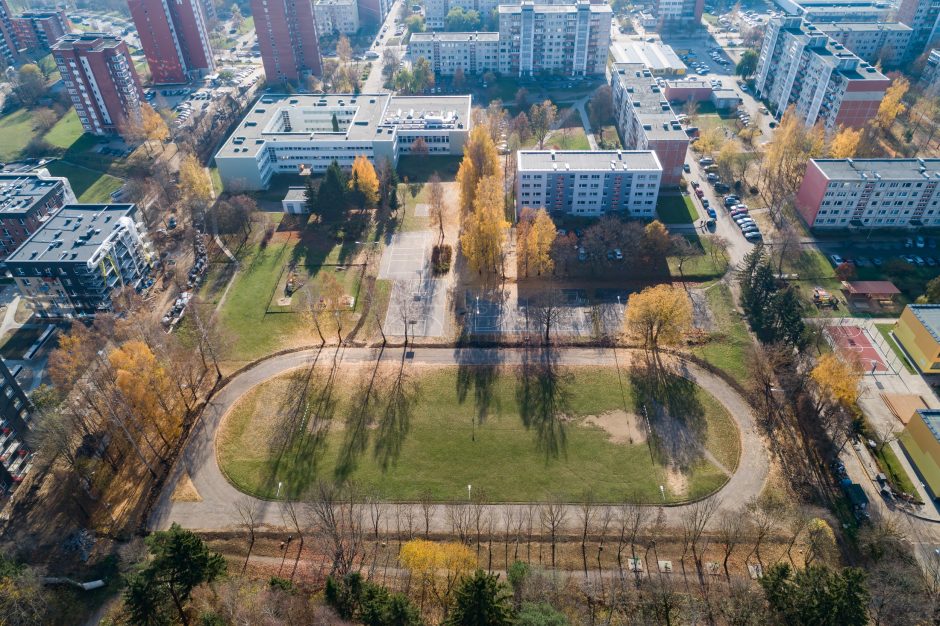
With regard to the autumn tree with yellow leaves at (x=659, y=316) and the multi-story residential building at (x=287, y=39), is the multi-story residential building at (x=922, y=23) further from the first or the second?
the multi-story residential building at (x=287, y=39)

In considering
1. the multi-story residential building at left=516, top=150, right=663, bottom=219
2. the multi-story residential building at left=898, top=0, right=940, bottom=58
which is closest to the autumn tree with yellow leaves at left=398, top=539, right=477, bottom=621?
the multi-story residential building at left=516, top=150, right=663, bottom=219

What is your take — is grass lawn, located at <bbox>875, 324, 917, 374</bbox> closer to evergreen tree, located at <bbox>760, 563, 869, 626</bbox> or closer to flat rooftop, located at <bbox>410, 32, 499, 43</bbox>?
evergreen tree, located at <bbox>760, 563, 869, 626</bbox>

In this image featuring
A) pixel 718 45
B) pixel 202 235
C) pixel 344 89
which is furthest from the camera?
pixel 718 45

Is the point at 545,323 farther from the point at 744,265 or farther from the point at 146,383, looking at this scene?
the point at 146,383

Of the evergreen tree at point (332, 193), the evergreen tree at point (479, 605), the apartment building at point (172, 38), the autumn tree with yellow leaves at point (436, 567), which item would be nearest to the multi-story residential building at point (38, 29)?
the apartment building at point (172, 38)

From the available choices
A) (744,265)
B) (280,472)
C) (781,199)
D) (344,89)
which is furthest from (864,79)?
(280,472)

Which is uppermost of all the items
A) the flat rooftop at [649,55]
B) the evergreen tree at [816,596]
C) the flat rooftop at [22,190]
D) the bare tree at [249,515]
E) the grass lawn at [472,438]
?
the flat rooftop at [22,190]
